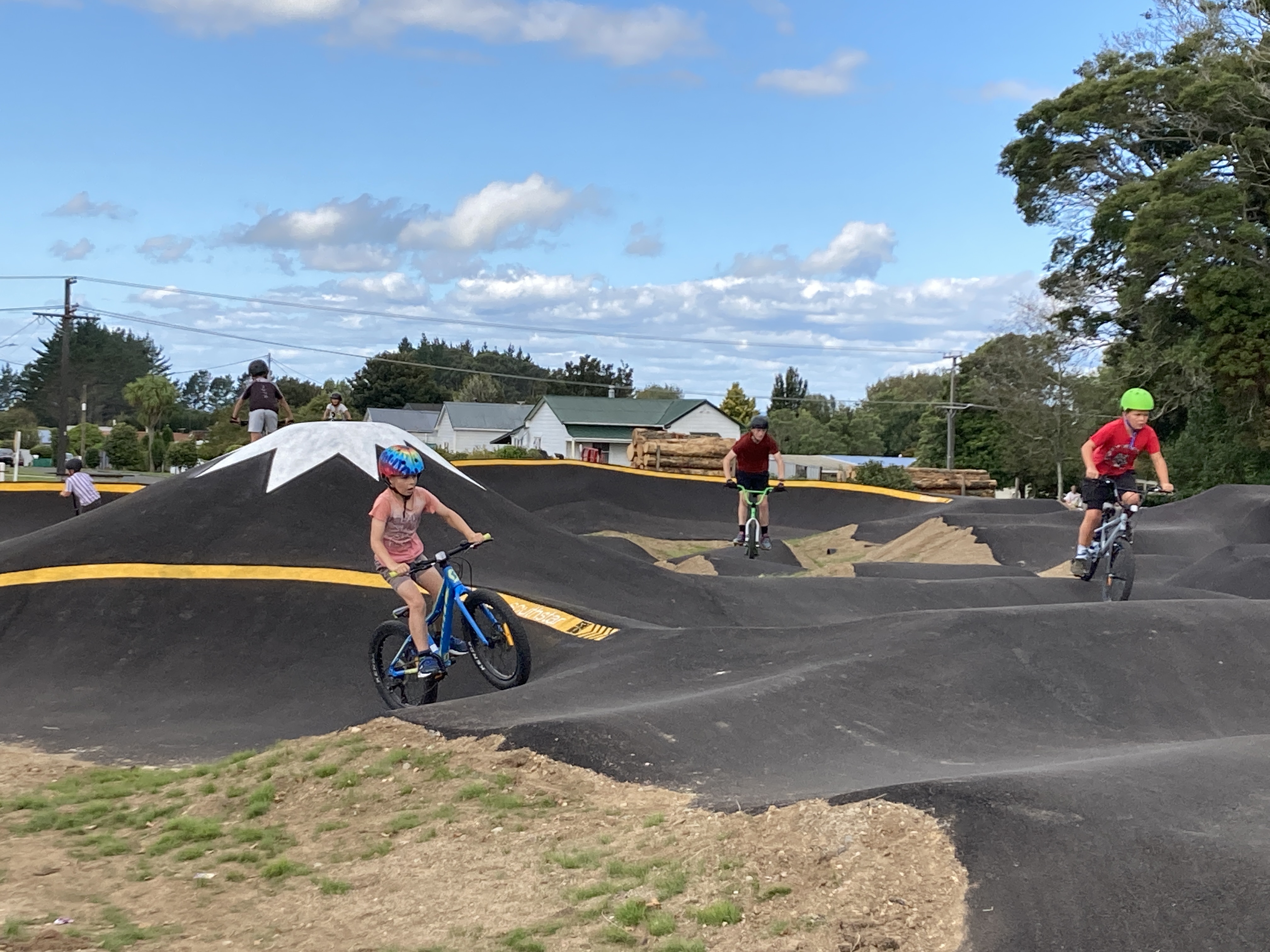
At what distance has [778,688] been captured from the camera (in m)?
7.17

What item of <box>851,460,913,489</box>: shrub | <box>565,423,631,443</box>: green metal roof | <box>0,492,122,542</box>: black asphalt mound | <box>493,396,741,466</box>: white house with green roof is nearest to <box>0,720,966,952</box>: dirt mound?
<box>0,492,122,542</box>: black asphalt mound

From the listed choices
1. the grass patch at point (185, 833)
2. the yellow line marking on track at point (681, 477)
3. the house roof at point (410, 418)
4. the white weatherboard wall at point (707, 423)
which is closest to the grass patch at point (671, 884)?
the grass patch at point (185, 833)

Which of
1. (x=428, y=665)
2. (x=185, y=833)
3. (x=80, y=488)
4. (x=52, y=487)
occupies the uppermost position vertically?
(x=80, y=488)

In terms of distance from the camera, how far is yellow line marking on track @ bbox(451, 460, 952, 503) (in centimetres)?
3050

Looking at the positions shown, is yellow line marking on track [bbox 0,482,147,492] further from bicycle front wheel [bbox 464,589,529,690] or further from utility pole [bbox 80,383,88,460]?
utility pole [bbox 80,383,88,460]

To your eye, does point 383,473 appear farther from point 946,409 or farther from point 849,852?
point 946,409

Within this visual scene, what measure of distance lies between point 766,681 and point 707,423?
67.2m

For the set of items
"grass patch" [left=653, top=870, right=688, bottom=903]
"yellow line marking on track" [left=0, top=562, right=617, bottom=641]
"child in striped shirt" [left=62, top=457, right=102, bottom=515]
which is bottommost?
"grass patch" [left=653, top=870, right=688, bottom=903]

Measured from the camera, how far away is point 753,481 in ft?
49.2

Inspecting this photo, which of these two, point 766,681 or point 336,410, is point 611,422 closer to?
point 336,410

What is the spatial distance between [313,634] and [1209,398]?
34.0 metres

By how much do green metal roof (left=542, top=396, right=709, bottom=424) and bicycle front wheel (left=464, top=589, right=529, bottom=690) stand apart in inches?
2521

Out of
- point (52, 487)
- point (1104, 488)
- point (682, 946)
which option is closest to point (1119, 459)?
point (1104, 488)

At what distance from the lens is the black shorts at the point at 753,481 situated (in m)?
14.9
